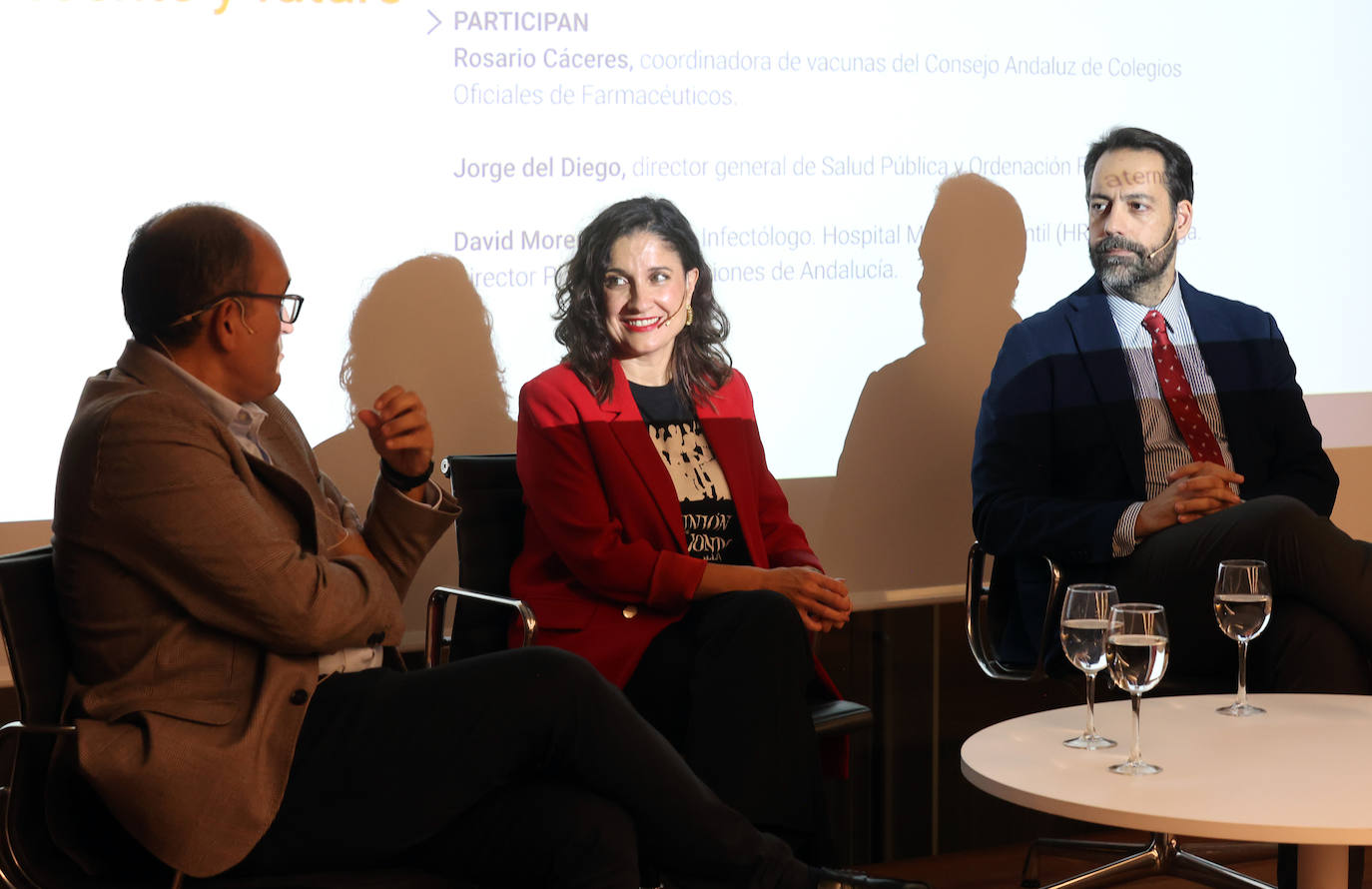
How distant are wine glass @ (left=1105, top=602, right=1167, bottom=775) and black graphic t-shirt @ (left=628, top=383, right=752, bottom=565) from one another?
3.58ft

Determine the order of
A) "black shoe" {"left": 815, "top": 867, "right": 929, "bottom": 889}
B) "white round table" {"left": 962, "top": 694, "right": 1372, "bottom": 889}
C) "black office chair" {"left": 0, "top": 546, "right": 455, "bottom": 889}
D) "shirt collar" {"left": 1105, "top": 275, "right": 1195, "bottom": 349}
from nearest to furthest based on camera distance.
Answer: "white round table" {"left": 962, "top": 694, "right": 1372, "bottom": 889}
"black office chair" {"left": 0, "top": 546, "right": 455, "bottom": 889}
"black shoe" {"left": 815, "top": 867, "right": 929, "bottom": 889}
"shirt collar" {"left": 1105, "top": 275, "right": 1195, "bottom": 349}

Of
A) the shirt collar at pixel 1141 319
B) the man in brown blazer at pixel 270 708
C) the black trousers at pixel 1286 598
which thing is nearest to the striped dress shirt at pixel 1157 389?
the shirt collar at pixel 1141 319

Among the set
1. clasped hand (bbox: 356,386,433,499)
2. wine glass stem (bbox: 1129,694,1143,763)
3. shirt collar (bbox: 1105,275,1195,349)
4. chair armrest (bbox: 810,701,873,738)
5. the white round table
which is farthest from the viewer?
shirt collar (bbox: 1105,275,1195,349)

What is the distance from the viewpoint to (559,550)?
2.75 metres

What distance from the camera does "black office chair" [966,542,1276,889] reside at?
111 inches

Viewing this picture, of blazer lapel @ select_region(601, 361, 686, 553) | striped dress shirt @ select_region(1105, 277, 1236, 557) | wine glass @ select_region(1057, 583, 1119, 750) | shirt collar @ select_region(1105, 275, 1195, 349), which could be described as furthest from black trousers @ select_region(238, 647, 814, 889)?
shirt collar @ select_region(1105, 275, 1195, 349)

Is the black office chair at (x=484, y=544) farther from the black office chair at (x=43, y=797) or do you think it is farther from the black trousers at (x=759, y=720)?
the black office chair at (x=43, y=797)

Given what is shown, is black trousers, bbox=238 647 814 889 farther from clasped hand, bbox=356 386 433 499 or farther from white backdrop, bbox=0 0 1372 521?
white backdrop, bbox=0 0 1372 521

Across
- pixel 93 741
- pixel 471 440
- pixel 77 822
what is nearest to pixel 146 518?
pixel 93 741

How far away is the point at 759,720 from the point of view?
243cm

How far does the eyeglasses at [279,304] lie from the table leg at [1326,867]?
1536mm

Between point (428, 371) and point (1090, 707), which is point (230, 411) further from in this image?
point (1090, 707)

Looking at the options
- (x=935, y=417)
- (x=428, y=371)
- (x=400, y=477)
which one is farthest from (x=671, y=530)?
(x=935, y=417)

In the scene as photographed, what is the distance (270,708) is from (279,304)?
1.81 feet
